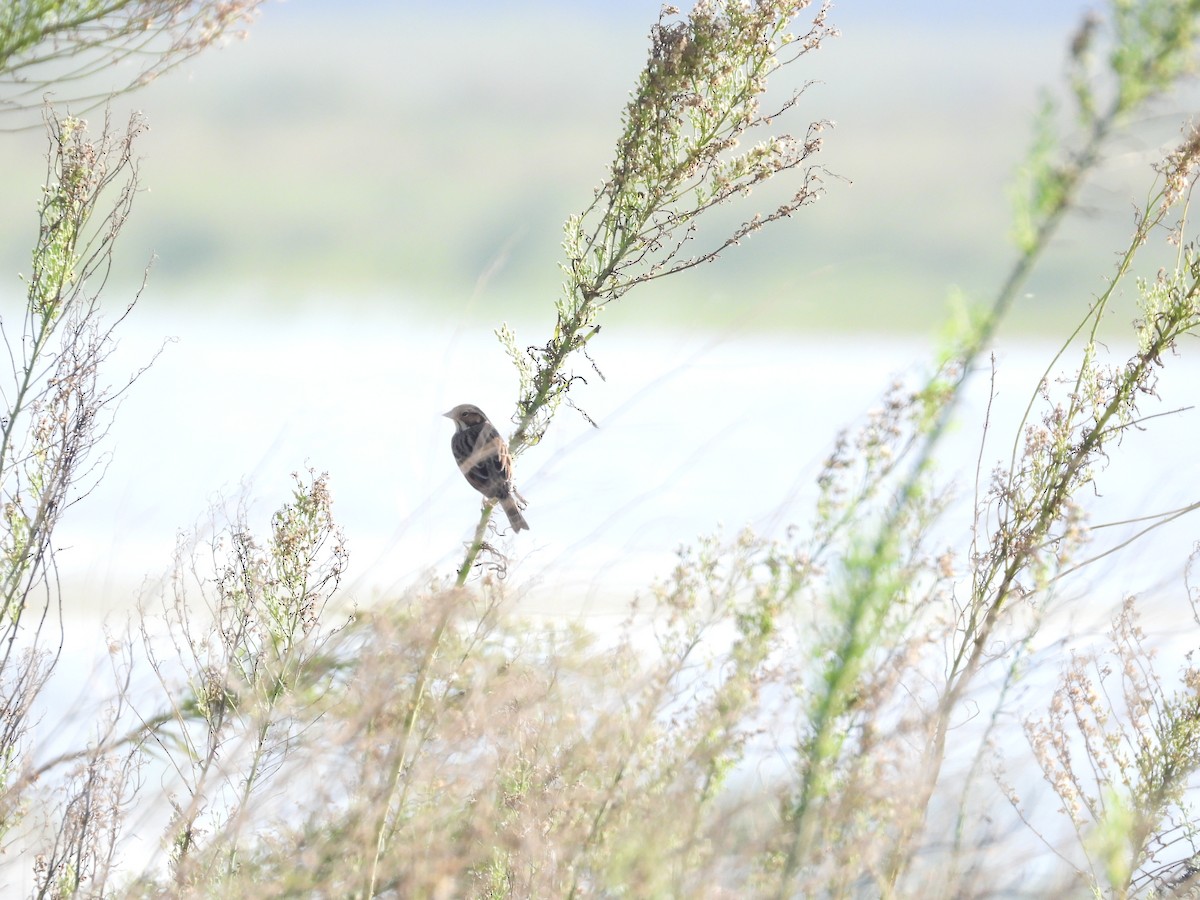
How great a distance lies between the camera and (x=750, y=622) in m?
3.18

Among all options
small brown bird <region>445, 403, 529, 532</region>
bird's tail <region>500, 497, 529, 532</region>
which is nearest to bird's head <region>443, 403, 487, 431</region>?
small brown bird <region>445, 403, 529, 532</region>

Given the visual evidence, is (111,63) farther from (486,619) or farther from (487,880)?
(487,880)

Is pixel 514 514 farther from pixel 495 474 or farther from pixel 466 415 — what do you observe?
pixel 466 415

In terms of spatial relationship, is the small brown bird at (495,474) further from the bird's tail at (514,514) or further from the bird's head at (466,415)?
the bird's head at (466,415)

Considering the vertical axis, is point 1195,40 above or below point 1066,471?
below

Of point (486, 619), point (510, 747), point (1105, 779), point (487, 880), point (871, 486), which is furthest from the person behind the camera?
point (487, 880)

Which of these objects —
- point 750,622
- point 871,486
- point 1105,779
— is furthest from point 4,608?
point 1105,779

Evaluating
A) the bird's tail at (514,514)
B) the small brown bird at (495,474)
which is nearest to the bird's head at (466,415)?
the small brown bird at (495,474)

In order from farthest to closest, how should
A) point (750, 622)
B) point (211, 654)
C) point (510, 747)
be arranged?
1. point (211, 654)
2. point (510, 747)
3. point (750, 622)

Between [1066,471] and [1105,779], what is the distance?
1.25 m

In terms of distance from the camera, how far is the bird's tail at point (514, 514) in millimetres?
4090

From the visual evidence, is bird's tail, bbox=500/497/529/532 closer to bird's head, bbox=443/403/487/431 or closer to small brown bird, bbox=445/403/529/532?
small brown bird, bbox=445/403/529/532

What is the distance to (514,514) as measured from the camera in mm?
4219

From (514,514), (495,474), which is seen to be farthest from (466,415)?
(514,514)
